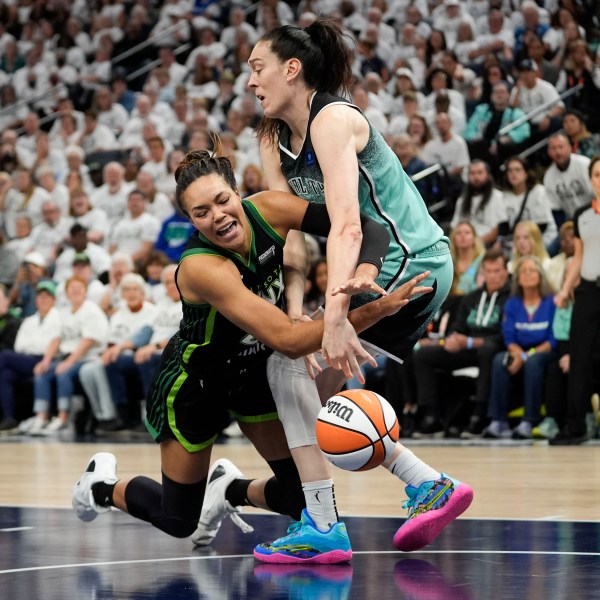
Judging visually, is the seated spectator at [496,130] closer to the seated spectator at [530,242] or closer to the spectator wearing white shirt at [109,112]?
the seated spectator at [530,242]

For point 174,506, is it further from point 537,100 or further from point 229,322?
point 537,100

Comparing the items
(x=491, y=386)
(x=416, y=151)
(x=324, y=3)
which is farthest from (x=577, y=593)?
(x=324, y=3)

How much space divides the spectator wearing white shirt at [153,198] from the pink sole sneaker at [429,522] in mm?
9643

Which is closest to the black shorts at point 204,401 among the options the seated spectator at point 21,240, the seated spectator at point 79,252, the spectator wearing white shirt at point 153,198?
the seated spectator at point 79,252

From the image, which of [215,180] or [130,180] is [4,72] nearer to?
[130,180]

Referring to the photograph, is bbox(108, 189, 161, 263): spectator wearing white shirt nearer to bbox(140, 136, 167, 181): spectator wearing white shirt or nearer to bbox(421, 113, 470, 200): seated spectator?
bbox(140, 136, 167, 181): spectator wearing white shirt

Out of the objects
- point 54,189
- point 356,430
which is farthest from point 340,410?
point 54,189

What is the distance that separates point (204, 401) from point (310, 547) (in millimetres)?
647

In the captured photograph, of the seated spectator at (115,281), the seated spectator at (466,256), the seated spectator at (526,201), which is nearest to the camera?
the seated spectator at (466,256)

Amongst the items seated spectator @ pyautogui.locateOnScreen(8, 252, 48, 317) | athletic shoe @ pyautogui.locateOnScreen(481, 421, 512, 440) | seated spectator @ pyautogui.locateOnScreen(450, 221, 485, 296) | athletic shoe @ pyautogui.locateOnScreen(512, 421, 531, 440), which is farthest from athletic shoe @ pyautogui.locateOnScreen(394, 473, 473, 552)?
seated spectator @ pyautogui.locateOnScreen(8, 252, 48, 317)

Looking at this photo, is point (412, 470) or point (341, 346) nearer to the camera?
point (341, 346)

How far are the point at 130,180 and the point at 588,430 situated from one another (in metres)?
6.75

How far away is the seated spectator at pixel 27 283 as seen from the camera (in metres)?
13.3

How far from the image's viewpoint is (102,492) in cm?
488
